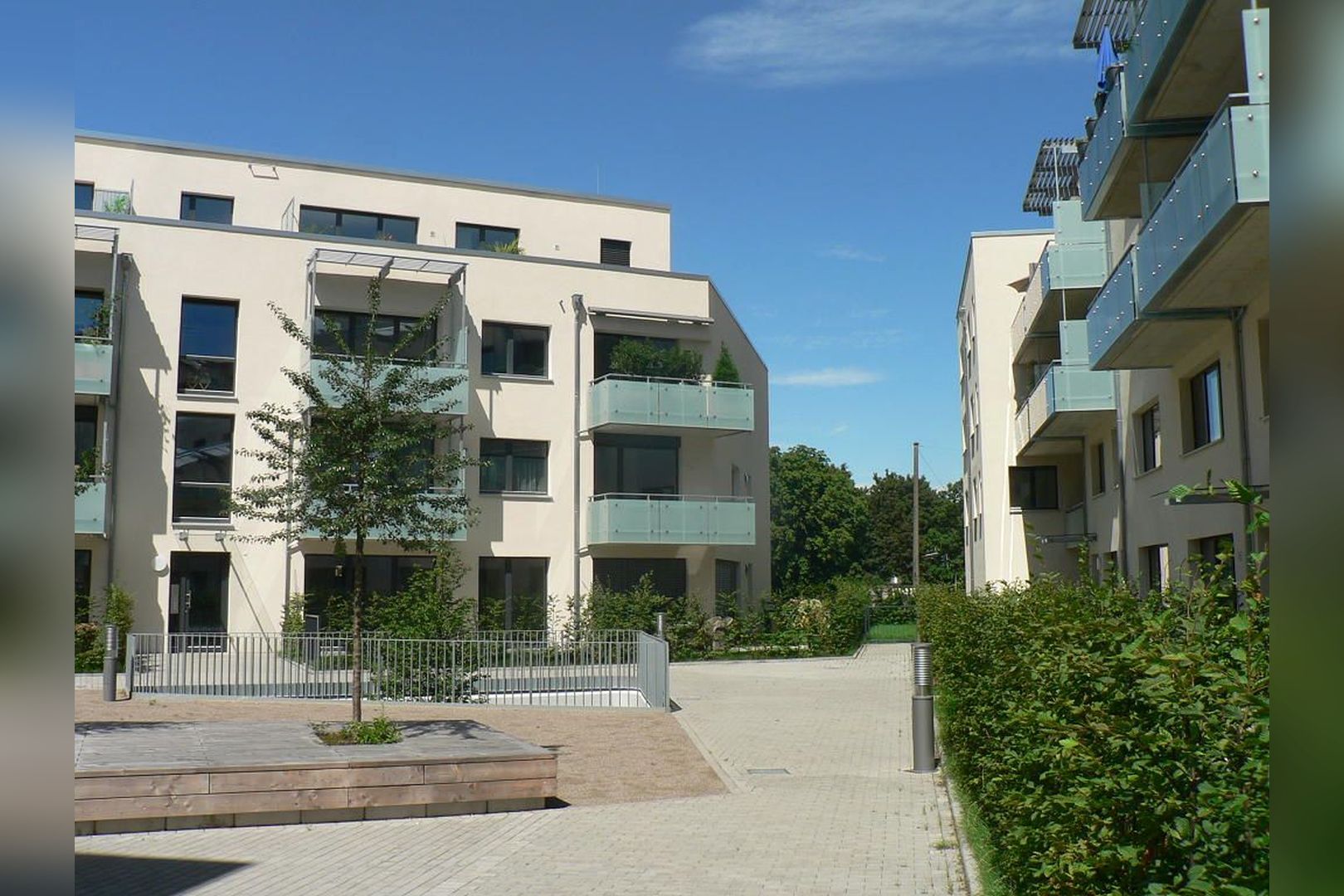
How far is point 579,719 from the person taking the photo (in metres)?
19.4

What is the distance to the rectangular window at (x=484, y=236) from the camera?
36.0m

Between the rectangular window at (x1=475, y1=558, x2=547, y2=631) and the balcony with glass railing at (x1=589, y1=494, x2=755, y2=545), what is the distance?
1.84 meters

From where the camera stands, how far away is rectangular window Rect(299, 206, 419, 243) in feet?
112

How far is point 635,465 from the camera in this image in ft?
111

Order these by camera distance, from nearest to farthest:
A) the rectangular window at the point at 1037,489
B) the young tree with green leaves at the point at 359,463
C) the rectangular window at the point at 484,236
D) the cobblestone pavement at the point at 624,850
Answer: the cobblestone pavement at the point at 624,850 → the young tree with green leaves at the point at 359,463 → the rectangular window at the point at 484,236 → the rectangular window at the point at 1037,489

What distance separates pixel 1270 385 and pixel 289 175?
36.0 m

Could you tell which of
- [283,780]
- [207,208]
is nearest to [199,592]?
[207,208]

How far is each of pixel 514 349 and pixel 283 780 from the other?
74.5 feet

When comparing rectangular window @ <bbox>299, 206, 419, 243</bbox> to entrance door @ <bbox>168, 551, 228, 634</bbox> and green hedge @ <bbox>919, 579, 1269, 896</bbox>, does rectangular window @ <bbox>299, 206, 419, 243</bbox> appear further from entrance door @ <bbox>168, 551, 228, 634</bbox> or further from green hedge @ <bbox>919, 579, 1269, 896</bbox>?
green hedge @ <bbox>919, 579, 1269, 896</bbox>

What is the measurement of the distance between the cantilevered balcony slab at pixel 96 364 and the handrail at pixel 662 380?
39.5ft

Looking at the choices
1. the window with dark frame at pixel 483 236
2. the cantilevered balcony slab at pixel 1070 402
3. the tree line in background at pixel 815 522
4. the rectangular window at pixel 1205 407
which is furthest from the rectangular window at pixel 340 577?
the tree line in background at pixel 815 522

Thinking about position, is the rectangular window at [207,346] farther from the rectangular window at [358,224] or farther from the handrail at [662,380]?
the handrail at [662,380]
